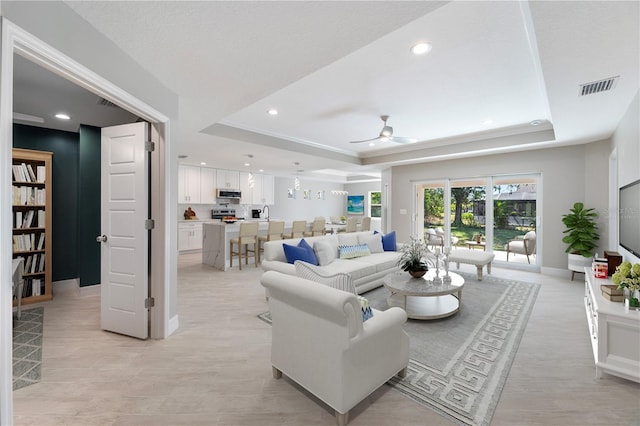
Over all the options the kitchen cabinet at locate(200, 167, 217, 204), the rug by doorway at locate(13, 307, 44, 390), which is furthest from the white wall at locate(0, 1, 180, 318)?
the kitchen cabinet at locate(200, 167, 217, 204)

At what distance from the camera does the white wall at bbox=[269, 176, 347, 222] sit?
10.7m

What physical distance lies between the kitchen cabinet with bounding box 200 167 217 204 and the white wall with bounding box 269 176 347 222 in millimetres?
2419

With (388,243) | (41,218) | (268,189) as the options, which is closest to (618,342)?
(388,243)

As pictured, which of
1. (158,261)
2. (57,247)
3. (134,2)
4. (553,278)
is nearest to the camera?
(134,2)

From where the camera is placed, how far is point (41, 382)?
2.17m

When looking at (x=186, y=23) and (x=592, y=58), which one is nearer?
(x=186, y=23)

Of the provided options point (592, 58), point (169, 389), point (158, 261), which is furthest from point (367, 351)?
point (592, 58)

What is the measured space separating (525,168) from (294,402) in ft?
20.9

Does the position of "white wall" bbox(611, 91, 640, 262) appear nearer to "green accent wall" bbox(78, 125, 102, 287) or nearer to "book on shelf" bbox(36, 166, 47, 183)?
"green accent wall" bbox(78, 125, 102, 287)

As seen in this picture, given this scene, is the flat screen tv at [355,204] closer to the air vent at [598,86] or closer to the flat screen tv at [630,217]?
the flat screen tv at [630,217]

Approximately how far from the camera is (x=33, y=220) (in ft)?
12.9

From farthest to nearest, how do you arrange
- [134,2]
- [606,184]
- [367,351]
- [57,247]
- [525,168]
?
[525,168] → [606,184] → [57,247] → [367,351] → [134,2]

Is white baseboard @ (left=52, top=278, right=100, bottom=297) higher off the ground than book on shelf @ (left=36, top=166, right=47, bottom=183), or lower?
lower

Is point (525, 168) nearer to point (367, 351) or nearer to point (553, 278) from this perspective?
Result: point (553, 278)
